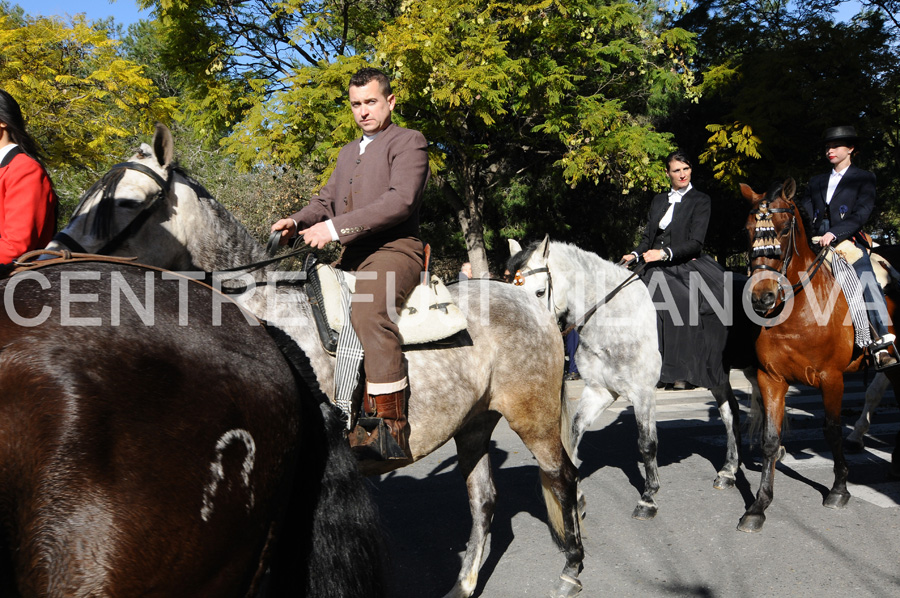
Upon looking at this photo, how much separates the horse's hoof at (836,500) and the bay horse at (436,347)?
95.8 inches

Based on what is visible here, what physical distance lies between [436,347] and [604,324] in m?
2.95

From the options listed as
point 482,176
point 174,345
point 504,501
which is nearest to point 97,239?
point 174,345

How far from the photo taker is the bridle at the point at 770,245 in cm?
526

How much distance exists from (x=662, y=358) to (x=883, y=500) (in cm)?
204

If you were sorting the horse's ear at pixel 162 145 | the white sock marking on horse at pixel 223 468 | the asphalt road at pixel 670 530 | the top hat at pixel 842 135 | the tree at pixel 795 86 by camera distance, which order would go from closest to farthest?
the white sock marking on horse at pixel 223 468 → the horse's ear at pixel 162 145 → the asphalt road at pixel 670 530 → the top hat at pixel 842 135 → the tree at pixel 795 86

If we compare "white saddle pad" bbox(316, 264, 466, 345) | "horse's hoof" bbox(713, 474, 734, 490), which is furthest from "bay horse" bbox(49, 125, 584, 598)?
"horse's hoof" bbox(713, 474, 734, 490)

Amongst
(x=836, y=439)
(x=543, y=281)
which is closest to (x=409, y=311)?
(x=543, y=281)

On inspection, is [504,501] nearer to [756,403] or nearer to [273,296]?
[756,403]

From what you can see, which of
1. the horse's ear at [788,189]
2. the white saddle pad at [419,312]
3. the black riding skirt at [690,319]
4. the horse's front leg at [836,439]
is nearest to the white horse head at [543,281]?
the black riding skirt at [690,319]

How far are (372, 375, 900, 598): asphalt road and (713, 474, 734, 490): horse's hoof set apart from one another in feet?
0.25

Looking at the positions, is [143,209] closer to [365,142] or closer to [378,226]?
[378,226]

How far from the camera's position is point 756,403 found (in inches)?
273

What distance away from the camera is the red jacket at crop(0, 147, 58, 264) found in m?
2.22

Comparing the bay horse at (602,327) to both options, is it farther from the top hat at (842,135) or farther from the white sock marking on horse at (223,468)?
the white sock marking on horse at (223,468)
